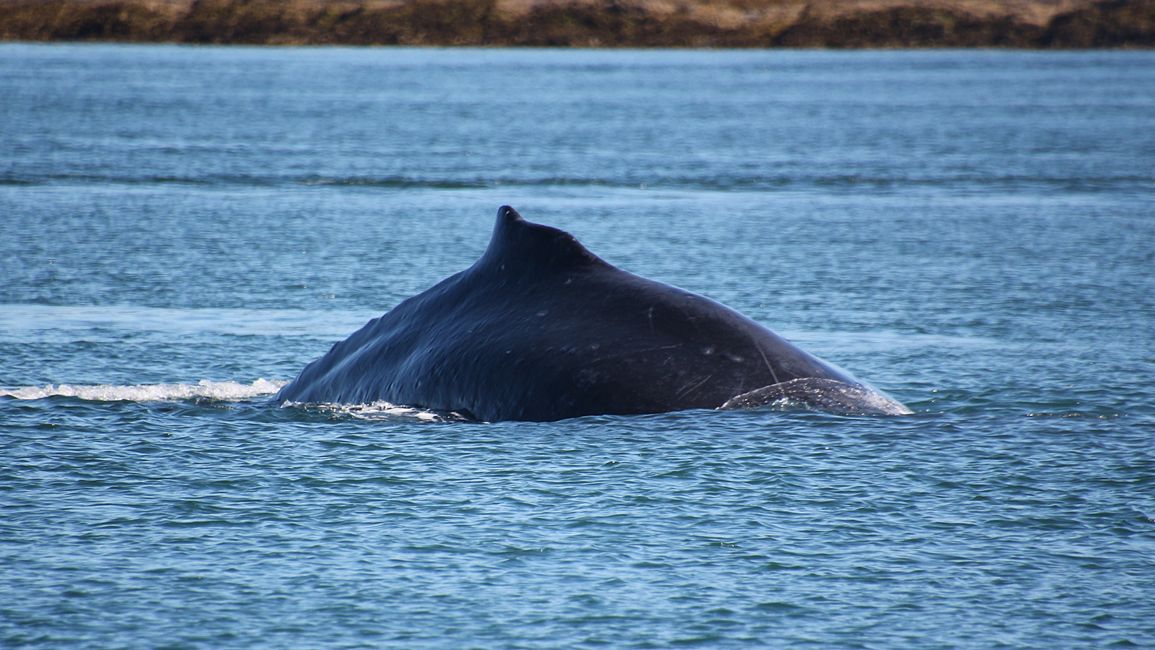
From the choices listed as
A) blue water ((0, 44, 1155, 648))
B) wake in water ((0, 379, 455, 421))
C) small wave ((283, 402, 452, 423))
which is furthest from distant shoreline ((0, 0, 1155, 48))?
small wave ((283, 402, 452, 423))

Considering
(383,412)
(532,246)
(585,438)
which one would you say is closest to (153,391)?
(383,412)

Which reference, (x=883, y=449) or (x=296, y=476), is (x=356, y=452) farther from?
(x=883, y=449)

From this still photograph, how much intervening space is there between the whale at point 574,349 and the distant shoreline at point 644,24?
12417 centimetres

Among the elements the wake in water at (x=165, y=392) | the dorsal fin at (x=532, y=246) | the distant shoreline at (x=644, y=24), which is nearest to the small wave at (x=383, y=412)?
the wake in water at (x=165, y=392)

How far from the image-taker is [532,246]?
34.9ft

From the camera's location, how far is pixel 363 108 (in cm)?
6500

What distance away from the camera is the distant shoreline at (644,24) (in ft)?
432

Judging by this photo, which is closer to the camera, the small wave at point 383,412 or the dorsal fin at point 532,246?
the dorsal fin at point 532,246

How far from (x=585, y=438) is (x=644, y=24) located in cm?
13000

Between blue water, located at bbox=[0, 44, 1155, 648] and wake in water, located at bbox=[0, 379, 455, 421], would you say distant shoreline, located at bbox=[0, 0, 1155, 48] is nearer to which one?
blue water, located at bbox=[0, 44, 1155, 648]

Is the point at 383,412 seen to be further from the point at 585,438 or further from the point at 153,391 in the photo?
the point at 153,391

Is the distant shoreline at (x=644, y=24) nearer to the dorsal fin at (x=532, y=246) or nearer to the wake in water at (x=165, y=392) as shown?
the wake in water at (x=165, y=392)

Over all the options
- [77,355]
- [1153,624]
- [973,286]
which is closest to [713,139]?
[973,286]

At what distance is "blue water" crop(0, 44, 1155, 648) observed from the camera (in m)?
7.83
